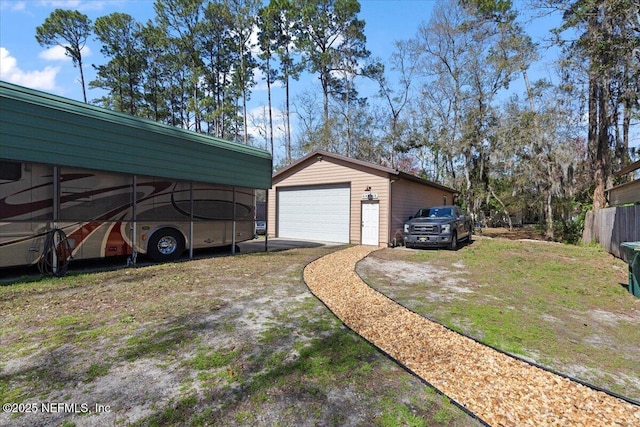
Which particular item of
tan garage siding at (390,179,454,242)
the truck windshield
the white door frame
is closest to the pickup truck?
the truck windshield

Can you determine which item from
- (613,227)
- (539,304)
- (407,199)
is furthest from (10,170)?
(613,227)

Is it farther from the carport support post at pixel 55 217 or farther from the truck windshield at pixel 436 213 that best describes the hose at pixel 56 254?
the truck windshield at pixel 436 213

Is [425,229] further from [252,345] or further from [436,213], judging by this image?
[252,345]

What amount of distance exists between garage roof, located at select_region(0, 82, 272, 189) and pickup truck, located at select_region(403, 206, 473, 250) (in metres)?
6.65

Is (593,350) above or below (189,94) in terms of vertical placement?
below

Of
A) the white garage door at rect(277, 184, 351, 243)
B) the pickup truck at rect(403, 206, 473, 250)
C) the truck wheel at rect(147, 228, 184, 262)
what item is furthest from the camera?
the white garage door at rect(277, 184, 351, 243)

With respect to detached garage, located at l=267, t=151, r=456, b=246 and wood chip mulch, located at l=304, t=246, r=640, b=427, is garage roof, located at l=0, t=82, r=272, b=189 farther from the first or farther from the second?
wood chip mulch, located at l=304, t=246, r=640, b=427

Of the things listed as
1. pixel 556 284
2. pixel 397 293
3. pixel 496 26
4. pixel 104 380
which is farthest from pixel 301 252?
pixel 496 26

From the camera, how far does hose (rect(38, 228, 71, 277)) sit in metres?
6.47

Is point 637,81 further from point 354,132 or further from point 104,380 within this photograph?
point 354,132

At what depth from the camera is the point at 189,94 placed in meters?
28.2

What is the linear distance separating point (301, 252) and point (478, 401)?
8786 millimetres

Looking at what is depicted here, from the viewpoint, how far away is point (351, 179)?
14141mm

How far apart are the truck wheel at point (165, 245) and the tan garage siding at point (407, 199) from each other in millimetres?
8104
